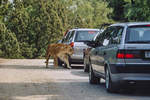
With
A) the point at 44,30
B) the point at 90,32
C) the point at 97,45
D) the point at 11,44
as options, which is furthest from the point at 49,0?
the point at 97,45

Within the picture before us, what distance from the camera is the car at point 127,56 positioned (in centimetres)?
1166

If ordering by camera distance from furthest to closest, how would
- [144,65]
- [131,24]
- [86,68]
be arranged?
[86,68], [131,24], [144,65]

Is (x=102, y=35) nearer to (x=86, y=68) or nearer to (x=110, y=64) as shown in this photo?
(x=110, y=64)

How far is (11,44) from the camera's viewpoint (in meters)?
46.2

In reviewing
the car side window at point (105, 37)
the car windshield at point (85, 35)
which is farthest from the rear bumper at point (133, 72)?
the car windshield at point (85, 35)

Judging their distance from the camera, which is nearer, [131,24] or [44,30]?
[131,24]

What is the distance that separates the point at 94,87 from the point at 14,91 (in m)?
2.19

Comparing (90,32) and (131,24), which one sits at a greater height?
(131,24)

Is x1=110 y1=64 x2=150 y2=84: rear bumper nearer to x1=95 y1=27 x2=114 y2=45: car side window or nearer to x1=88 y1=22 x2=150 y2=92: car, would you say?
x1=88 y1=22 x2=150 y2=92: car

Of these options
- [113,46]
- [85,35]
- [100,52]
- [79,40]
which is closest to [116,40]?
[113,46]

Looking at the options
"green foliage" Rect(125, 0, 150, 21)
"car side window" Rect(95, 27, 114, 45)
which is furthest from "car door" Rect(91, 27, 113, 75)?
"green foliage" Rect(125, 0, 150, 21)

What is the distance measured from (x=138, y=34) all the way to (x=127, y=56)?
2.30ft

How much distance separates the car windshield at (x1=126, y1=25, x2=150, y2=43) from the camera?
11969 millimetres

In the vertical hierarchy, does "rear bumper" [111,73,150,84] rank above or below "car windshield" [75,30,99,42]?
above
